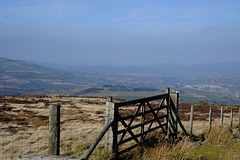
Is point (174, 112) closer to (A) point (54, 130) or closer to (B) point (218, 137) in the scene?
(B) point (218, 137)

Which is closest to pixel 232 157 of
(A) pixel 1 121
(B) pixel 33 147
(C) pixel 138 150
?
(C) pixel 138 150

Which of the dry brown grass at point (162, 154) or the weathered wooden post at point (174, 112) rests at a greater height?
the weathered wooden post at point (174, 112)

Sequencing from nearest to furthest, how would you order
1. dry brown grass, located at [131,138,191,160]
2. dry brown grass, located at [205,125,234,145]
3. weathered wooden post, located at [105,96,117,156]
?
dry brown grass, located at [131,138,191,160]
weathered wooden post, located at [105,96,117,156]
dry brown grass, located at [205,125,234,145]

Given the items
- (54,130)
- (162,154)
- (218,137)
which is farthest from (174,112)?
(54,130)

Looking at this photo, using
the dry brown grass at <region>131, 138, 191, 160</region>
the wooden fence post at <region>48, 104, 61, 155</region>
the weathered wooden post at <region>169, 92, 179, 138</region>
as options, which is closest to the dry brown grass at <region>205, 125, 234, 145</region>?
the weathered wooden post at <region>169, 92, 179, 138</region>

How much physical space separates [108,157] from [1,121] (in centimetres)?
1177

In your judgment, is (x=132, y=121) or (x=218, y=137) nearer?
(x=132, y=121)

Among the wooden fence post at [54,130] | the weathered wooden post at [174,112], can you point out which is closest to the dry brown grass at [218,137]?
the weathered wooden post at [174,112]

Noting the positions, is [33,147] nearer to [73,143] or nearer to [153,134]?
[73,143]

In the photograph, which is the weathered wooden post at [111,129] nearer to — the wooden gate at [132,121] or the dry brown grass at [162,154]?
the wooden gate at [132,121]

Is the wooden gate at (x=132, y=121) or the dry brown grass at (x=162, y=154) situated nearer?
the dry brown grass at (x=162, y=154)

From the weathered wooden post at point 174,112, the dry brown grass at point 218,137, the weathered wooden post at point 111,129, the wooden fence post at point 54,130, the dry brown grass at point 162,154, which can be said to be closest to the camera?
the wooden fence post at point 54,130

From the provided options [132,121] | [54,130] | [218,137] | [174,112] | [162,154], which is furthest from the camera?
[218,137]

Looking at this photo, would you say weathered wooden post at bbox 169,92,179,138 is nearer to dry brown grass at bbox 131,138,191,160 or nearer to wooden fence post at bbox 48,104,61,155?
dry brown grass at bbox 131,138,191,160
